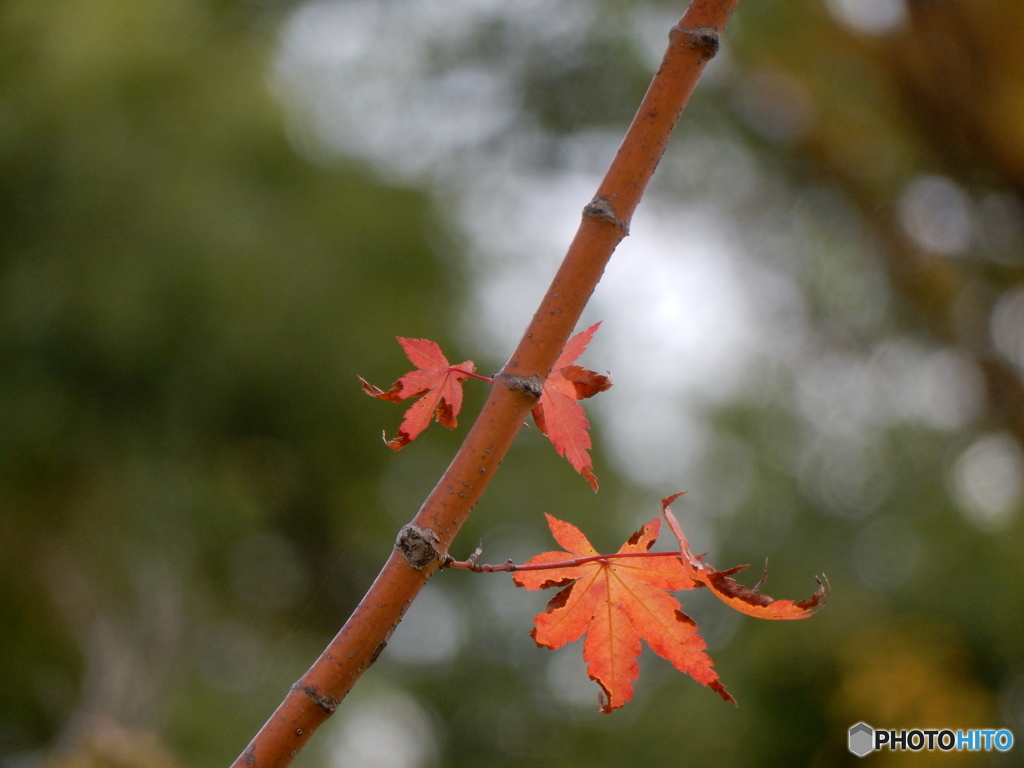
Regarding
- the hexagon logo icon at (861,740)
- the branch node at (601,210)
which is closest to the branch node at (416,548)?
the branch node at (601,210)

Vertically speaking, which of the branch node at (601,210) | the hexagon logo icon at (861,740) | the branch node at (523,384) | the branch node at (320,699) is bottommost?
the branch node at (320,699)

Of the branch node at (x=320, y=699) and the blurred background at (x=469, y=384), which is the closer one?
the branch node at (x=320, y=699)

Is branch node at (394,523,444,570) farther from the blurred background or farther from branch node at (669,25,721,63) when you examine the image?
the blurred background

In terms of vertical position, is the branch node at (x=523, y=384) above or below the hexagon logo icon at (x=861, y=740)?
below

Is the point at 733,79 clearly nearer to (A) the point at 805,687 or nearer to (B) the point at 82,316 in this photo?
(A) the point at 805,687

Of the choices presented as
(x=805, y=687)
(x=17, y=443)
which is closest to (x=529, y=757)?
(x=805, y=687)

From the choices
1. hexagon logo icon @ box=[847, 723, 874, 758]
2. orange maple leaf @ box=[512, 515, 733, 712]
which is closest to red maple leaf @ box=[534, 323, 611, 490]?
orange maple leaf @ box=[512, 515, 733, 712]

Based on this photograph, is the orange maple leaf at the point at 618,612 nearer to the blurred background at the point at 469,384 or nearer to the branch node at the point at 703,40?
the branch node at the point at 703,40
